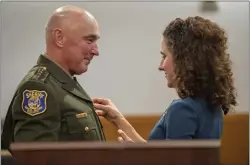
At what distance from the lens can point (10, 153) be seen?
1.08 metres

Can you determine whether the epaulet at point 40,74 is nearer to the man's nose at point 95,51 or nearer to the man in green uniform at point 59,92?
the man in green uniform at point 59,92

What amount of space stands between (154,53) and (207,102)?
203 millimetres

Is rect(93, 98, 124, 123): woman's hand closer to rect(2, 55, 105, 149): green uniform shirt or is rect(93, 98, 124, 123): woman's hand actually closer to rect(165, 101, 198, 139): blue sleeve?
rect(2, 55, 105, 149): green uniform shirt

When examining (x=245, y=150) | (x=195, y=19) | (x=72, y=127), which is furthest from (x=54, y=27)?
(x=245, y=150)

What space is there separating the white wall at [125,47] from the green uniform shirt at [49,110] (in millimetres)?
34

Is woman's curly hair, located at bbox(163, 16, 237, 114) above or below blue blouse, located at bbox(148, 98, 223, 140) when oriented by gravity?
above

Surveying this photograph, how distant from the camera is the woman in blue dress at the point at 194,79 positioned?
3.60ft

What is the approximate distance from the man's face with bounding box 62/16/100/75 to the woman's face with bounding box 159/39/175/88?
186 mm

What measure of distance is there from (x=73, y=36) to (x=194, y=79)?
1.17 feet

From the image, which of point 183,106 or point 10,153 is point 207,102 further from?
point 10,153

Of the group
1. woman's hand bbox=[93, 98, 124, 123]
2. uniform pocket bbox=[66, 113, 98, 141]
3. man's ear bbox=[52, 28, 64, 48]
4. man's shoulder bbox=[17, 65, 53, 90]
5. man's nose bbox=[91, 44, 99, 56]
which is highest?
man's ear bbox=[52, 28, 64, 48]

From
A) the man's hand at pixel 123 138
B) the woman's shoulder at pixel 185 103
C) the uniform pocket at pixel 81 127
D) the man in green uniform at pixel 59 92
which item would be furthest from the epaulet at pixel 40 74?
the woman's shoulder at pixel 185 103

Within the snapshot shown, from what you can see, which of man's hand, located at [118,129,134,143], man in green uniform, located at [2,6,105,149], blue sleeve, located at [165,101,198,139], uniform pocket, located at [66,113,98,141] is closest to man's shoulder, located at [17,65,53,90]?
man in green uniform, located at [2,6,105,149]

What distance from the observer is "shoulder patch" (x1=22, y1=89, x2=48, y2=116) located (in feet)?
3.43
